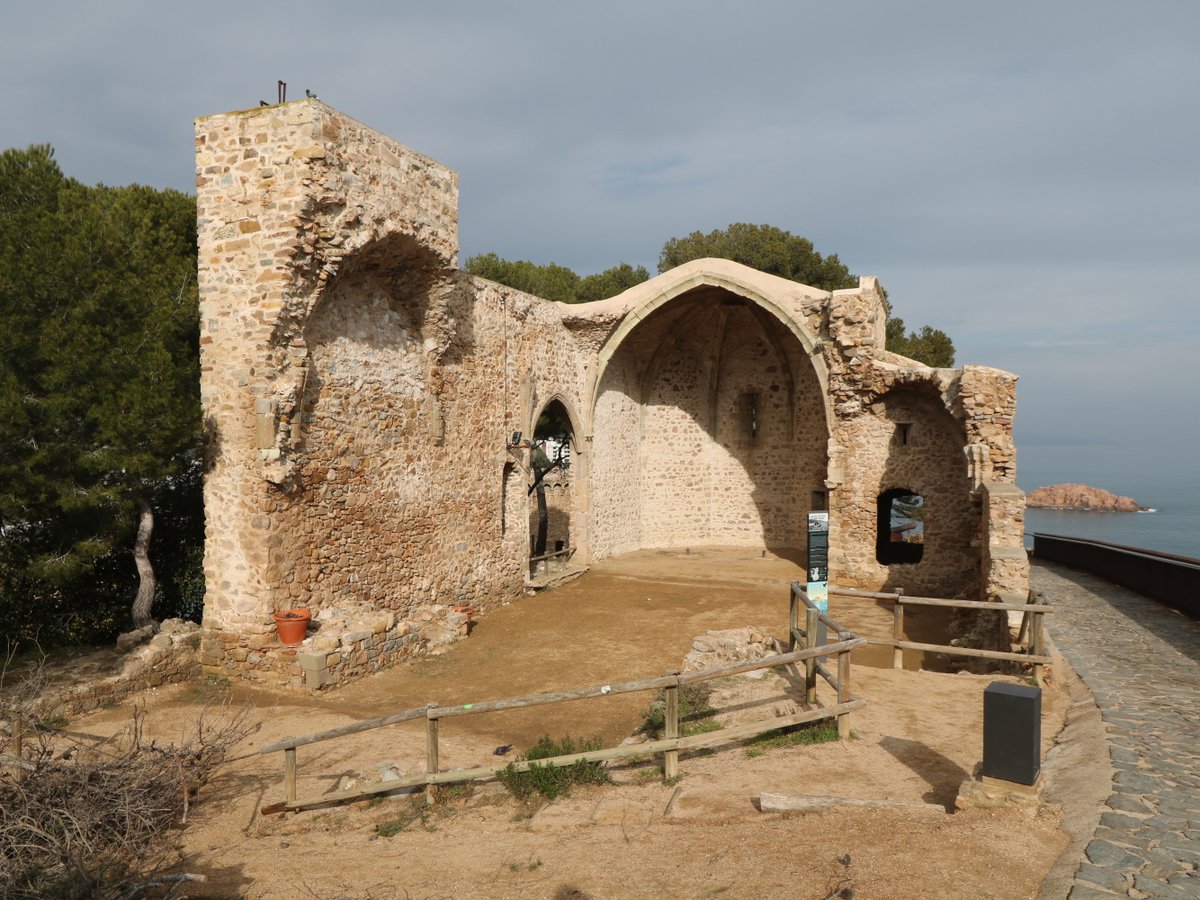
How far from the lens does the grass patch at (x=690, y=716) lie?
7.20 meters

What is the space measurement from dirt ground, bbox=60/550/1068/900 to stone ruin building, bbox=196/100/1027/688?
1.70 metres

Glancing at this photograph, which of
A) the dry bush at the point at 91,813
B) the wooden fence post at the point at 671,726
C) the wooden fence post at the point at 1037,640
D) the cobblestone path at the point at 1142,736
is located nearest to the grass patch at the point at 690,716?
the wooden fence post at the point at 671,726

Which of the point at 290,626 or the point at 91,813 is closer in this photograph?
the point at 91,813

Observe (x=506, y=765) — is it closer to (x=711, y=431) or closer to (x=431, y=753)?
(x=431, y=753)

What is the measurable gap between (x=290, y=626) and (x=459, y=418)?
15.2 ft

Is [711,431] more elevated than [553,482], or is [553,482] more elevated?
[711,431]

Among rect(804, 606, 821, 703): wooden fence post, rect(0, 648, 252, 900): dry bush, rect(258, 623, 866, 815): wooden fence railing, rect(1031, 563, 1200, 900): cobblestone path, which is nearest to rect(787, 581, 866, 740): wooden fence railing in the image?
rect(804, 606, 821, 703): wooden fence post

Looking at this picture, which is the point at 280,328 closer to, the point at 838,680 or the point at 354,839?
the point at 354,839

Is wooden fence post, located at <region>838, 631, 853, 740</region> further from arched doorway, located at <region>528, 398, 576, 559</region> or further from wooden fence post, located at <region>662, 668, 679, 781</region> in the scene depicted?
arched doorway, located at <region>528, 398, 576, 559</region>

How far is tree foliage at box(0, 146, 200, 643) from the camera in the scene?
26.6 ft

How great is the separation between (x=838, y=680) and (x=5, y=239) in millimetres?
9621

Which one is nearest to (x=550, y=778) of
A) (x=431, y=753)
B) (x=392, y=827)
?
(x=431, y=753)

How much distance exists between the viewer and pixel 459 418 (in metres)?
12.8

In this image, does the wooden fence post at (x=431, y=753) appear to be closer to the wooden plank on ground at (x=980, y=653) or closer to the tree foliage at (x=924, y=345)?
the wooden plank on ground at (x=980, y=653)
